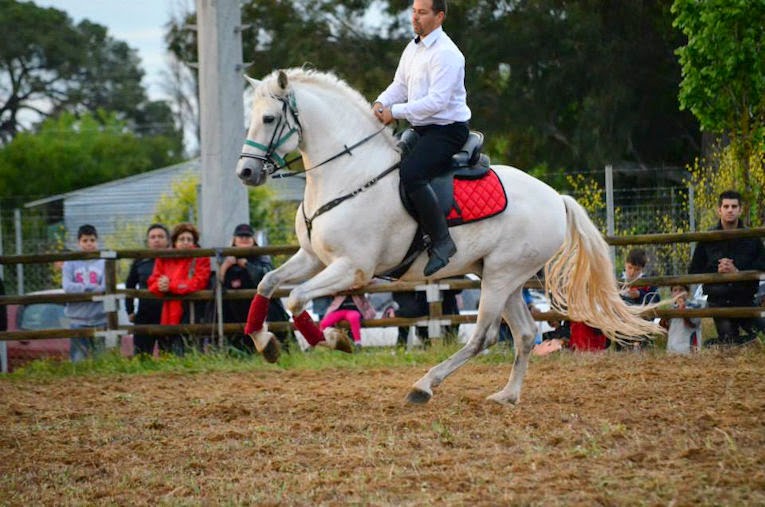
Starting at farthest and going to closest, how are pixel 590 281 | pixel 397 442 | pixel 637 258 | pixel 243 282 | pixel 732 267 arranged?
1. pixel 243 282
2. pixel 637 258
3. pixel 732 267
4. pixel 590 281
5. pixel 397 442

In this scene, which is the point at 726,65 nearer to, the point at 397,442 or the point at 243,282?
the point at 243,282

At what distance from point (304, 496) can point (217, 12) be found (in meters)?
8.66

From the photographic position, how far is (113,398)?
8.90 meters

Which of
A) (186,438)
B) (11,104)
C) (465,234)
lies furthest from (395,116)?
(11,104)

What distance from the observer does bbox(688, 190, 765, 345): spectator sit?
1103 centimetres

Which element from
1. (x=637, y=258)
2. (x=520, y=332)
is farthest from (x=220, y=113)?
(x=520, y=332)

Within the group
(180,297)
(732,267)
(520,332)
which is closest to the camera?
(520,332)

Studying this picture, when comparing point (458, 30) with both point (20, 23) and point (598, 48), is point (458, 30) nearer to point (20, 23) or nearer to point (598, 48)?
point (598, 48)

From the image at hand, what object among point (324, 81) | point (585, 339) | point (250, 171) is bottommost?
point (585, 339)

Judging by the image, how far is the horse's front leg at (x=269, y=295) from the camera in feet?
25.1

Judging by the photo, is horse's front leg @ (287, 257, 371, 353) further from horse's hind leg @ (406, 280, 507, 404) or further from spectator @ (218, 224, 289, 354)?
spectator @ (218, 224, 289, 354)

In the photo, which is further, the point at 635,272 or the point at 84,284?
the point at 84,284

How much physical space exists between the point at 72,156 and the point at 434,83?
1568 inches

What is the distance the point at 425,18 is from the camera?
754 cm
